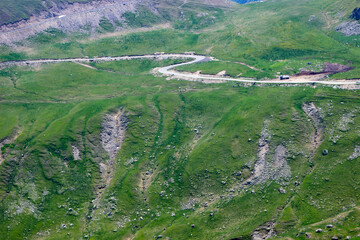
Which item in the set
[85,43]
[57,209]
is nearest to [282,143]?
[57,209]

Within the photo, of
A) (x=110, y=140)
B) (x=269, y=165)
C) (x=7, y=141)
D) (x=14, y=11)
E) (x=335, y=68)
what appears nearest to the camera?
(x=269, y=165)

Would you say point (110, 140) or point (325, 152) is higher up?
point (110, 140)

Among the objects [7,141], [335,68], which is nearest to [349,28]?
[335,68]

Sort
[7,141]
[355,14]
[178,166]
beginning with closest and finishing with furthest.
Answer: [178,166] → [7,141] → [355,14]

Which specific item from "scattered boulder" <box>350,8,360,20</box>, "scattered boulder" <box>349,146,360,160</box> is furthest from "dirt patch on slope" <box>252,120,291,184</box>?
"scattered boulder" <box>350,8,360,20</box>

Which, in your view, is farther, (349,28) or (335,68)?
(349,28)

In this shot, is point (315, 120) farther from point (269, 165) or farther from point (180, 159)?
point (180, 159)

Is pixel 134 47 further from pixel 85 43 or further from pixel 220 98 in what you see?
pixel 220 98

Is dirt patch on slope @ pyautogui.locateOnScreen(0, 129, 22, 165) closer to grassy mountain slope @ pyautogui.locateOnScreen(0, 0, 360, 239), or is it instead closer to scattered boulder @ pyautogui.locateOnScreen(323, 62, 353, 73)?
grassy mountain slope @ pyautogui.locateOnScreen(0, 0, 360, 239)

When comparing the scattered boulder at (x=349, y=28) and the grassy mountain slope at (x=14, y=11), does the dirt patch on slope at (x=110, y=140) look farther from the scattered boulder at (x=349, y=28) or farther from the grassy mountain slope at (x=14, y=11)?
the scattered boulder at (x=349, y=28)

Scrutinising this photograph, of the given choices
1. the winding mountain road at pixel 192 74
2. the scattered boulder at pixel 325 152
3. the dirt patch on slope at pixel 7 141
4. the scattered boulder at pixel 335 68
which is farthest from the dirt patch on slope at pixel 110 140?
the scattered boulder at pixel 335 68

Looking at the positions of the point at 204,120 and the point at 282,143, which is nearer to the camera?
the point at 282,143
